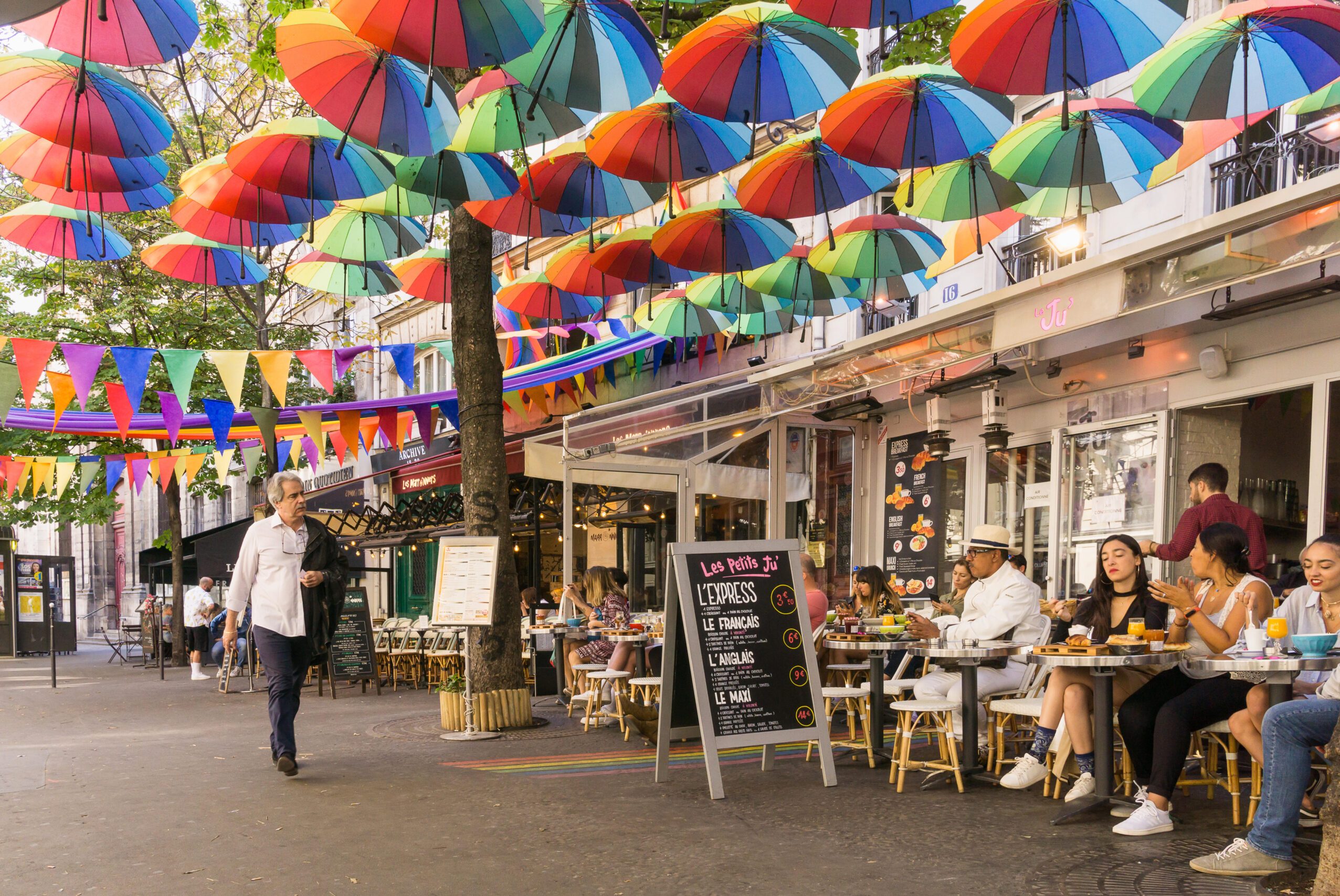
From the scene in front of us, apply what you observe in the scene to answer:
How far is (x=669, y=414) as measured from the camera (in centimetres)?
1385

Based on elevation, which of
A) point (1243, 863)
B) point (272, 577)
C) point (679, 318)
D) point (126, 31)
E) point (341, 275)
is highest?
point (126, 31)

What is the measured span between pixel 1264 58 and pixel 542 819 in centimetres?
602

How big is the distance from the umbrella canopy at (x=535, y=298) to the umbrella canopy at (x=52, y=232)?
13.5 ft

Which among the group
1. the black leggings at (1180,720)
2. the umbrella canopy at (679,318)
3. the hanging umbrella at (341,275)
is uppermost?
the hanging umbrella at (341,275)

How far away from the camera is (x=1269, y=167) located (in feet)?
31.6

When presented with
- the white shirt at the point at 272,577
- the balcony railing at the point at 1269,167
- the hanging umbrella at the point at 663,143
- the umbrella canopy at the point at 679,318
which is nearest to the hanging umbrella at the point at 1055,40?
the hanging umbrella at the point at 663,143

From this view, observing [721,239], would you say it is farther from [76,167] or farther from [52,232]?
[52,232]

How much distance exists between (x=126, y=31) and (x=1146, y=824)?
710cm

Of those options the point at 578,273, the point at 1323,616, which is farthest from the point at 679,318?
the point at 1323,616

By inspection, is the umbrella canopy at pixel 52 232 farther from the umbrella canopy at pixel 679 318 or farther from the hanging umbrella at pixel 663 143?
the umbrella canopy at pixel 679 318

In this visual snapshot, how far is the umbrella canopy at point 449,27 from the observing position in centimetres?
604

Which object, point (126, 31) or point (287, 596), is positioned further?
point (287, 596)

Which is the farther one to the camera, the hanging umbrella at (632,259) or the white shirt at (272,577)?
the hanging umbrella at (632,259)

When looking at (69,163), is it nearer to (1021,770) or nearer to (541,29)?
(541,29)
